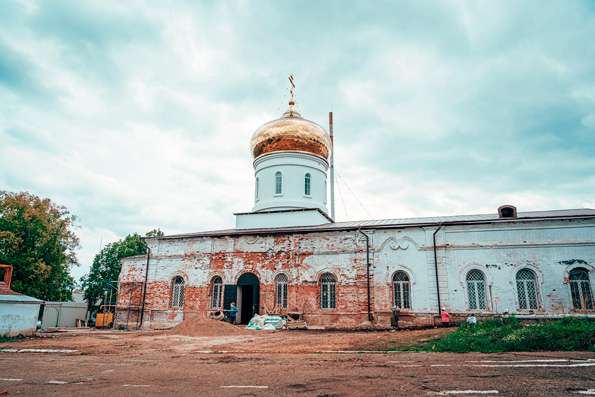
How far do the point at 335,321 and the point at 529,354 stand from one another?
10279mm

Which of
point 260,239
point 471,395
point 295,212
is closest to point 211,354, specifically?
point 471,395

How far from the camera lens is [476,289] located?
17141 millimetres

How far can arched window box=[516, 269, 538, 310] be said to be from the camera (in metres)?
16.4

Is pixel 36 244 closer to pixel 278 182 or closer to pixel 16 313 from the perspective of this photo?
pixel 16 313

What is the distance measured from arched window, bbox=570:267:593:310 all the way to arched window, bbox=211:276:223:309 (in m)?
15.3

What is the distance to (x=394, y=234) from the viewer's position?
18516 millimetres

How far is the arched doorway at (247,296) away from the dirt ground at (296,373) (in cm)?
933

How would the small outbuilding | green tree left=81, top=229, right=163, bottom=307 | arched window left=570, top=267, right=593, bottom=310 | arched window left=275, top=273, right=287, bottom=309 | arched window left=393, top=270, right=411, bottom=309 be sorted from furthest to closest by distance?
1. green tree left=81, top=229, right=163, bottom=307
2. arched window left=275, top=273, right=287, bottom=309
3. arched window left=393, top=270, right=411, bottom=309
4. arched window left=570, top=267, right=593, bottom=310
5. the small outbuilding

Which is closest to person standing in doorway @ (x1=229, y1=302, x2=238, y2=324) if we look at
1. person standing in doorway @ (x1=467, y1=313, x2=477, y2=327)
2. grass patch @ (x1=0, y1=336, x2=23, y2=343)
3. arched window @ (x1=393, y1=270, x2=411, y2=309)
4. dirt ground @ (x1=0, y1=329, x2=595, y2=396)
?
arched window @ (x1=393, y1=270, x2=411, y2=309)

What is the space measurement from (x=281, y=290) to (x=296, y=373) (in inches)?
503

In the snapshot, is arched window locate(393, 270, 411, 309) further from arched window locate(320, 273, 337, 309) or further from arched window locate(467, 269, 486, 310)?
arched window locate(320, 273, 337, 309)

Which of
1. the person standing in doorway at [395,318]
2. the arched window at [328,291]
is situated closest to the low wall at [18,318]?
the arched window at [328,291]

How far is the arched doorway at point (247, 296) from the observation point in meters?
Answer: 19.9

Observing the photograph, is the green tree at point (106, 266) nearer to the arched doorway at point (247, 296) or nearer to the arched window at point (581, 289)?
the arched doorway at point (247, 296)
